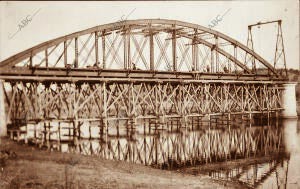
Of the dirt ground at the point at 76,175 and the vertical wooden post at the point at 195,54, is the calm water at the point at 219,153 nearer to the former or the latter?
the dirt ground at the point at 76,175

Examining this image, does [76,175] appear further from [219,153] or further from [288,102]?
[288,102]

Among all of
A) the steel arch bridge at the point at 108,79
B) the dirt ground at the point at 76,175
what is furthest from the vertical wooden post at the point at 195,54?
the dirt ground at the point at 76,175

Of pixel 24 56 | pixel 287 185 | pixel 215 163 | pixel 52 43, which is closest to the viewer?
pixel 287 185

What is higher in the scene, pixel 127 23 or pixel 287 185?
pixel 127 23

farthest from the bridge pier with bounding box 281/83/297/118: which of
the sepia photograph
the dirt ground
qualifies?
the dirt ground

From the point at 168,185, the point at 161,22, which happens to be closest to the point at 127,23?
the point at 161,22

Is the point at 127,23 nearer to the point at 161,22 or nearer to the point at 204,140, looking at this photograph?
the point at 161,22
